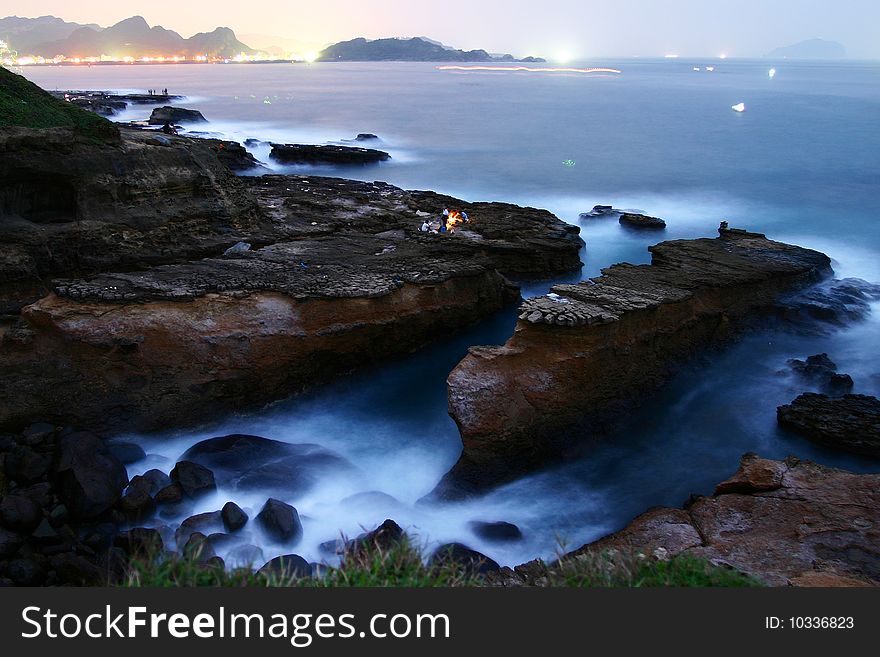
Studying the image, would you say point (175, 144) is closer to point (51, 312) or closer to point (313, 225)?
point (313, 225)

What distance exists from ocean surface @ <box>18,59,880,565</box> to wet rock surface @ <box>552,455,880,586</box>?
1176 mm

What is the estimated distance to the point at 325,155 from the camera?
2739 cm

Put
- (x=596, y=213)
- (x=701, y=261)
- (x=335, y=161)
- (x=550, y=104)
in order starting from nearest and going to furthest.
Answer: (x=701, y=261), (x=596, y=213), (x=335, y=161), (x=550, y=104)

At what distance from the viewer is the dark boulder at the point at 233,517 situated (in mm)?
7148

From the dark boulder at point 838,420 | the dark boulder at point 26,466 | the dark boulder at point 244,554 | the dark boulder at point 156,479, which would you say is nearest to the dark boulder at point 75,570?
the dark boulder at point 244,554

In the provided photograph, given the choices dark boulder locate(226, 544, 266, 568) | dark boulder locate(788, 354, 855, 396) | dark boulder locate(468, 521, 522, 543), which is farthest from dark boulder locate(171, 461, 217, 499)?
dark boulder locate(788, 354, 855, 396)

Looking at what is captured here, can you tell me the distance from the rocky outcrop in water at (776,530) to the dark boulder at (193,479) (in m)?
3.82

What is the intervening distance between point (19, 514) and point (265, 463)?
2.71m

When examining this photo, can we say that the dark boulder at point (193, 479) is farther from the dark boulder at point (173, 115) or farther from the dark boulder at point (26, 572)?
the dark boulder at point (173, 115)

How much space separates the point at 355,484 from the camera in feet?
27.4

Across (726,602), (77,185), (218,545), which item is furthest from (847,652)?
(77,185)

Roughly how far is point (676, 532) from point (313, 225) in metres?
9.48

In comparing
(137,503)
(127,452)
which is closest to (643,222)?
(127,452)

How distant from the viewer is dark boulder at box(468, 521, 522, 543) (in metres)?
7.37
